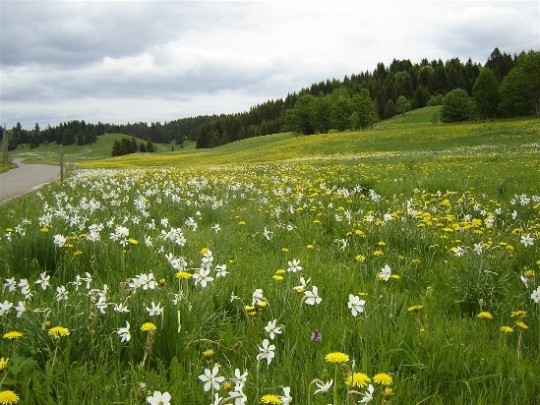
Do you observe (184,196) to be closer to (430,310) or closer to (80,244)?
(80,244)

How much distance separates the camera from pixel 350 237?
18.5 feet

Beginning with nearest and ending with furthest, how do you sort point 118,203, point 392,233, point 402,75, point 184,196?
point 392,233, point 118,203, point 184,196, point 402,75

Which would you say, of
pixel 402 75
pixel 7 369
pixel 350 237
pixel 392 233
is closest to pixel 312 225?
pixel 350 237

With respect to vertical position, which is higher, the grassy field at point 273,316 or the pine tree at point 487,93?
the pine tree at point 487,93

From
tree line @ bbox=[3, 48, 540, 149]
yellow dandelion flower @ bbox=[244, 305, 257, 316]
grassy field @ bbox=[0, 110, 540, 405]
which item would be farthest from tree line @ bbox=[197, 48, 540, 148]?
yellow dandelion flower @ bbox=[244, 305, 257, 316]

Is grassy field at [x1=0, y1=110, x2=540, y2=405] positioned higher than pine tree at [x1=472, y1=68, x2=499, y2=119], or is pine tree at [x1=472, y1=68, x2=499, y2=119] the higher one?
pine tree at [x1=472, y1=68, x2=499, y2=119]

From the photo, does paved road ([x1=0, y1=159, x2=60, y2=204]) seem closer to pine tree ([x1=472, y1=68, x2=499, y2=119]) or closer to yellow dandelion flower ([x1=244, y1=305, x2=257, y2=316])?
yellow dandelion flower ([x1=244, y1=305, x2=257, y2=316])

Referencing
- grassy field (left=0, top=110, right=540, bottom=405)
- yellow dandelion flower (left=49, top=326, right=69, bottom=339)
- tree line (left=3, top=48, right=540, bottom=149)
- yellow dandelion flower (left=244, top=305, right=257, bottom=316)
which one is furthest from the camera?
tree line (left=3, top=48, right=540, bottom=149)

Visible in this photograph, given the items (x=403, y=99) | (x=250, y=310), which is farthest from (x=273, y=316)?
(x=403, y=99)

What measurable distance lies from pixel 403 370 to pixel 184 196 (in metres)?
8.10

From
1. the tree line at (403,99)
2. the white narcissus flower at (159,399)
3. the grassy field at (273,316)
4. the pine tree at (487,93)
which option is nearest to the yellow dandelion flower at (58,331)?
the grassy field at (273,316)

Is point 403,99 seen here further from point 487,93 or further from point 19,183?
point 19,183

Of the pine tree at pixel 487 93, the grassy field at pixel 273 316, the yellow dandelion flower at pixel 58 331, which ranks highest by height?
the pine tree at pixel 487 93

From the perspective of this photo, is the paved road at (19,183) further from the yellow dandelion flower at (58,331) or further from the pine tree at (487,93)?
the pine tree at (487,93)
